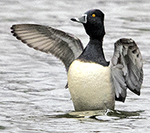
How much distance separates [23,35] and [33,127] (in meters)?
1.89

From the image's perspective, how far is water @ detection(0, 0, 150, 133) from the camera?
7574 millimetres

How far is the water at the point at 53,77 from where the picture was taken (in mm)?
7574

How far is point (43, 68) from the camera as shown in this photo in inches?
454

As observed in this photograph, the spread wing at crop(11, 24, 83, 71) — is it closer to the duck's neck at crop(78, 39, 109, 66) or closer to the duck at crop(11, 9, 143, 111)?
the duck at crop(11, 9, 143, 111)

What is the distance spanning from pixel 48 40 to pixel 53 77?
2229 millimetres

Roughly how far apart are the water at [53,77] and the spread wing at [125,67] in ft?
1.40

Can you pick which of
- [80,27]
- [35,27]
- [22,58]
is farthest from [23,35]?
[80,27]

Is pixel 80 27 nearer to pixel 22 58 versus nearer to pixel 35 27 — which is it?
pixel 22 58

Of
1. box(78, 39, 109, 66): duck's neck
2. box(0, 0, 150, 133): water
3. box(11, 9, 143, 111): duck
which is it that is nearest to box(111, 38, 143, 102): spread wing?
box(11, 9, 143, 111): duck

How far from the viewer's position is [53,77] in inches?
428

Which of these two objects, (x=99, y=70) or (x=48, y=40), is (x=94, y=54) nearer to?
(x=99, y=70)

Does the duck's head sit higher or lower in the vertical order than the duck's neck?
higher

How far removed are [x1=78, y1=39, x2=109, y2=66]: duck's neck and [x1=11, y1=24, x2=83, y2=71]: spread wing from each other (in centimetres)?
48

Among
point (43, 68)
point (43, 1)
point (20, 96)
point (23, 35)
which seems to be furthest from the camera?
point (43, 1)
